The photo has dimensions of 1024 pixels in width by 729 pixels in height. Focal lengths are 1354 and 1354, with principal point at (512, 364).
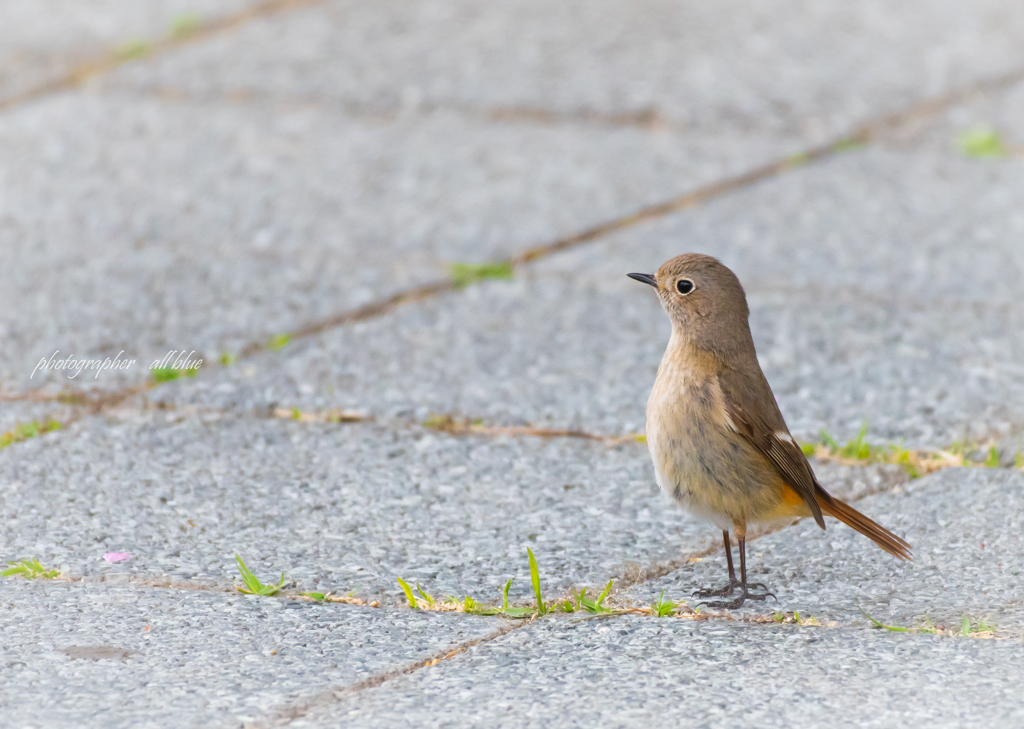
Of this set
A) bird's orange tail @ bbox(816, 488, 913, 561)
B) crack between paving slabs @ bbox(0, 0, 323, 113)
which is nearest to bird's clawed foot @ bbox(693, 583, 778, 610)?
bird's orange tail @ bbox(816, 488, 913, 561)

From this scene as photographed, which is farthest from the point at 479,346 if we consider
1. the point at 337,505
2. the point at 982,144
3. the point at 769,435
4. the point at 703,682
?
the point at 982,144

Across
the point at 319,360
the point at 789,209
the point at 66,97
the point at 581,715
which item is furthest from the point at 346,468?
the point at 66,97

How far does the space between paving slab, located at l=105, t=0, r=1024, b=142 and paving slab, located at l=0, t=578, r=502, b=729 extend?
4.71 metres

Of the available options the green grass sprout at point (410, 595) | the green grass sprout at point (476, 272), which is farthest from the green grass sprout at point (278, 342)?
the green grass sprout at point (410, 595)

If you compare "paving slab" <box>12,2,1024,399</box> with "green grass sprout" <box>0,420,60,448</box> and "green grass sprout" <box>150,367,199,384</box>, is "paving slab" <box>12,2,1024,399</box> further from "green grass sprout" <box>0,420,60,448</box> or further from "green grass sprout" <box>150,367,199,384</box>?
"green grass sprout" <box>0,420,60,448</box>

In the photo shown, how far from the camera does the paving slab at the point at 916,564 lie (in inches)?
141

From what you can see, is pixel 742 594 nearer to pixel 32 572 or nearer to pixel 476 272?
pixel 32 572

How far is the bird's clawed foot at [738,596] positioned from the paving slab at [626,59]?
14.3 feet

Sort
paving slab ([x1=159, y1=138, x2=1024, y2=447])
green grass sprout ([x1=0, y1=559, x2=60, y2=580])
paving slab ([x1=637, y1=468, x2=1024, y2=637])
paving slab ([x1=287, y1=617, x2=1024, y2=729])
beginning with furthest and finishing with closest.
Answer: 1. paving slab ([x1=159, y1=138, x2=1024, y2=447])
2. green grass sprout ([x1=0, y1=559, x2=60, y2=580])
3. paving slab ([x1=637, y1=468, x2=1024, y2=637])
4. paving slab ([x1=287, y1=617, x2=1024, y2=729])

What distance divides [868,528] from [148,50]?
642 cm

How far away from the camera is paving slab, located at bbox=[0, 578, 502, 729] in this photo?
3.04 metres

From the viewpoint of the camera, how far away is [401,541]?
4000mm

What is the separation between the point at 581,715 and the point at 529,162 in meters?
4.61

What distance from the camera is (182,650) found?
10.9ft
